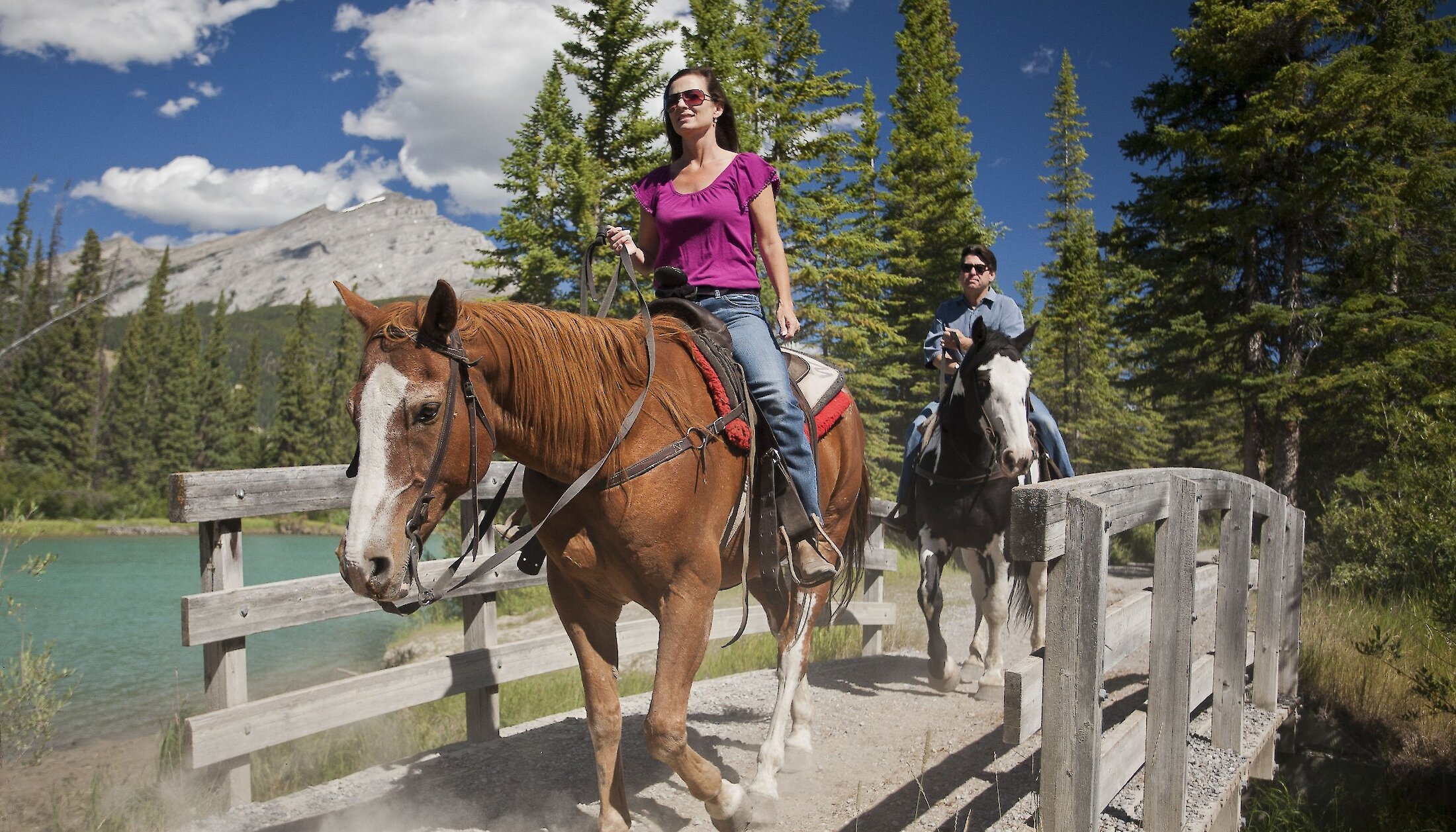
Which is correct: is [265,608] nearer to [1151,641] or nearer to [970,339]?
[1151,641]

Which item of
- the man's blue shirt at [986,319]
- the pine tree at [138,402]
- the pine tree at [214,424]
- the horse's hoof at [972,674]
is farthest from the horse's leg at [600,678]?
the pine tree at [214,424]

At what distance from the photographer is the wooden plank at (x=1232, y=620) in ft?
14.5

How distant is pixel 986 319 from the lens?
6434 millimetres

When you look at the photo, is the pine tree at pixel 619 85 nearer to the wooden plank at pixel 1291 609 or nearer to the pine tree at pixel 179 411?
the wooden plank at pixel 1291 609

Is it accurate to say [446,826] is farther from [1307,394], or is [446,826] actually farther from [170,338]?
[170,338]

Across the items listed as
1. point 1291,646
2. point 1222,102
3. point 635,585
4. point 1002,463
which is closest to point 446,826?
point 635,585

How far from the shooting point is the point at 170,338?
67.8 meters

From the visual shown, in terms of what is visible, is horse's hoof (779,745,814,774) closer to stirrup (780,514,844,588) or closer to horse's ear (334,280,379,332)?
stirrup (780,514,844,588)

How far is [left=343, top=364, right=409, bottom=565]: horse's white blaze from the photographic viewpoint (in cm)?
215

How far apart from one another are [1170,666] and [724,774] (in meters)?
2.28

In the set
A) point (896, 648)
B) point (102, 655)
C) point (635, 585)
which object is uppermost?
point (635, 585)

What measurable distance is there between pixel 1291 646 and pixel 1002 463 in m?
2.81

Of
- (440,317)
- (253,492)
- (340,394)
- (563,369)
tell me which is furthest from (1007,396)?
(340,394)

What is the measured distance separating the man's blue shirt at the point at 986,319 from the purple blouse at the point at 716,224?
3.04 meters
